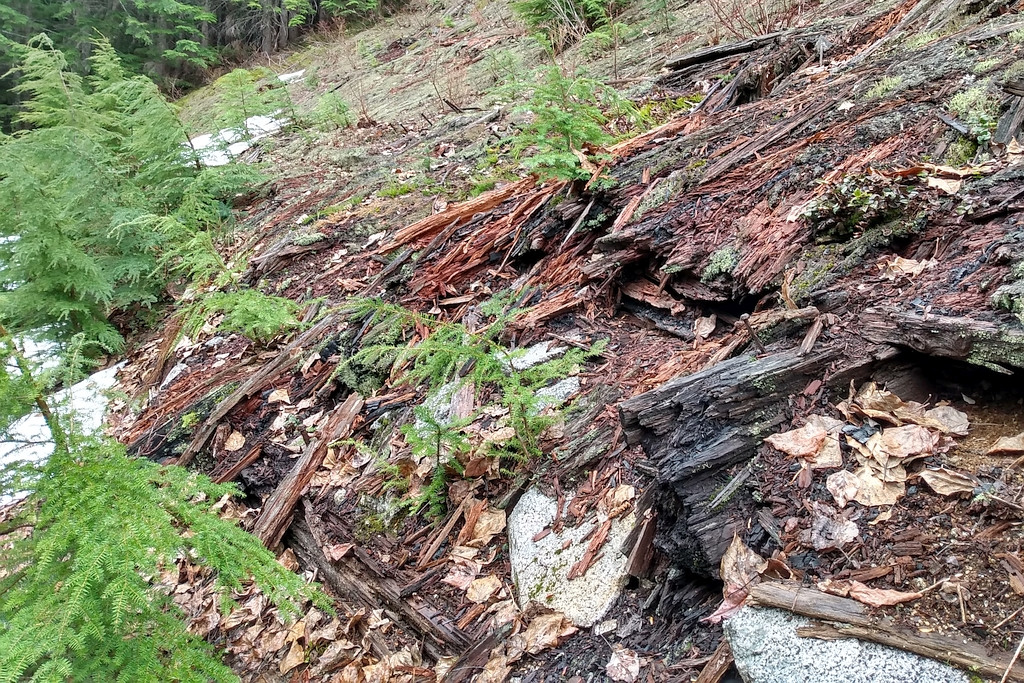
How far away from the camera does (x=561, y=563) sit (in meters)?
2.44

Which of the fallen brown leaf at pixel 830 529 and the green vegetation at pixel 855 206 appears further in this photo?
the green vegetation at pixel 855 206

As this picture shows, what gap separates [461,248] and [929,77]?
299cm

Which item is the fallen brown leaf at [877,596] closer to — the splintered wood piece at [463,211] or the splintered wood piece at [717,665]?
the splintered wood piece at [717,665]

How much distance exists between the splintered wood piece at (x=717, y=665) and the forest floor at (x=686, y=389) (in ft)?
0.13

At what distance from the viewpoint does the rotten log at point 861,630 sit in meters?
1.37

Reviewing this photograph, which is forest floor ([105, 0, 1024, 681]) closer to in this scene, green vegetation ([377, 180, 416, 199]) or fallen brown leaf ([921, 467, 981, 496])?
fallen brown leaf ([921, 467, 981, 496])

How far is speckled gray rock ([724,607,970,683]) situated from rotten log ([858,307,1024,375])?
0.91 m

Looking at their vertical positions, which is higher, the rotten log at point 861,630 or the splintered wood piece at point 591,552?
the rotten log at point 861,630

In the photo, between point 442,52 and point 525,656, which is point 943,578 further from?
point 442,52

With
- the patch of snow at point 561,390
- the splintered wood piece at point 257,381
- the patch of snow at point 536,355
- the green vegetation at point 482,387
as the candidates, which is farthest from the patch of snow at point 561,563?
the splintered wood piece at point 257,381

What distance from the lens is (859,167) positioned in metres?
3.00

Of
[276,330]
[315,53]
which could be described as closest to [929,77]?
[276,330]

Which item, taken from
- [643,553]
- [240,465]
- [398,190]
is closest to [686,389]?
[643,553]

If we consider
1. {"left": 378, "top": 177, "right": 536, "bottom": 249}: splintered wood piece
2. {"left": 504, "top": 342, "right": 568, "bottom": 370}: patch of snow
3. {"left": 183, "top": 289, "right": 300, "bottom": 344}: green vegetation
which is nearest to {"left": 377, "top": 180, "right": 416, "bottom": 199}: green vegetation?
{"left": 378, "top": 177, "right": 536, "bottom": 249}: splintered wood piece
